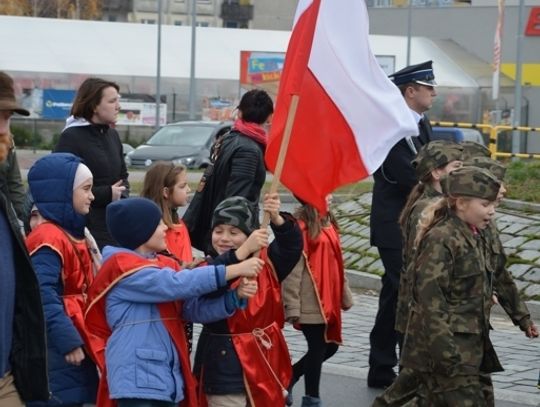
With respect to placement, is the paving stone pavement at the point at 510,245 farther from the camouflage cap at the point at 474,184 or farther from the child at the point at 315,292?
the camouflage cap at the point at 474,184

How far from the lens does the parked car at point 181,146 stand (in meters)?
30.5

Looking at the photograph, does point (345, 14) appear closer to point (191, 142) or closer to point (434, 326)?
point (434, 326)

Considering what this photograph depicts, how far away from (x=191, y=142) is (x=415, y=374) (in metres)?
25.2

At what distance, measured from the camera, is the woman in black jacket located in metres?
7.75

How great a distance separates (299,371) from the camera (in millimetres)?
7809

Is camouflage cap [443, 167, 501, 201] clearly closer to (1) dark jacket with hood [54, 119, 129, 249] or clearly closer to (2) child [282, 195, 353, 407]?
(2) child [282, 195, 353, 407]

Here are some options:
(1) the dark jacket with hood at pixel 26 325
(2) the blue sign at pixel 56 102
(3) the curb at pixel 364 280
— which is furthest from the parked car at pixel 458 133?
(1) the dark jacket with hood at pixel 26 325

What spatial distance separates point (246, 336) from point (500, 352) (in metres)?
3.81

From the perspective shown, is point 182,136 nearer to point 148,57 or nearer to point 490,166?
point 148,57

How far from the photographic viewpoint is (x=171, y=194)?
7559 millimetres


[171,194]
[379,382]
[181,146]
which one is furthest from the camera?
[181,146]

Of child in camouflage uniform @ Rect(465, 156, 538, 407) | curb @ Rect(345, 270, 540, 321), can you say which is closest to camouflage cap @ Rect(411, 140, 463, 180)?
child in camouflage uniform @ Rect(465, 156, 538, 407)

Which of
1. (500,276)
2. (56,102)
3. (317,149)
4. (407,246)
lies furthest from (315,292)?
(56,102)

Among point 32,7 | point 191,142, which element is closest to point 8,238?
point 191,142
